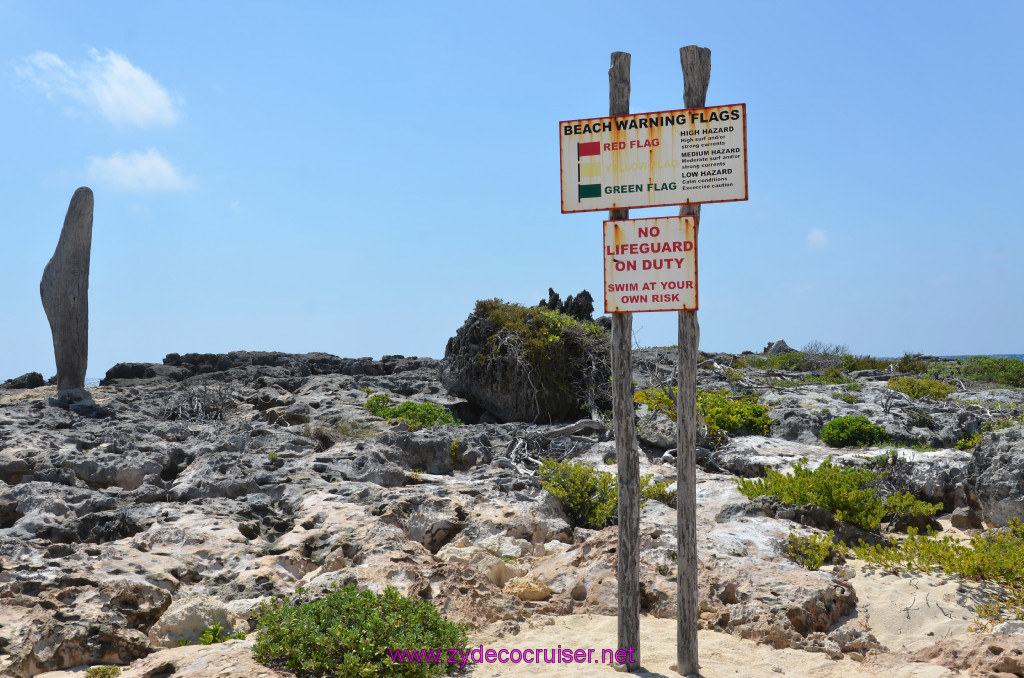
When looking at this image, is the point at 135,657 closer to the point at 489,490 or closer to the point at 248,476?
the point at 248,476

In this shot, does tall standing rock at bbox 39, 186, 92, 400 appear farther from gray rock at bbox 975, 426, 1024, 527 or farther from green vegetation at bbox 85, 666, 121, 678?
gray rock at bbox 975, 426, 1024, 527

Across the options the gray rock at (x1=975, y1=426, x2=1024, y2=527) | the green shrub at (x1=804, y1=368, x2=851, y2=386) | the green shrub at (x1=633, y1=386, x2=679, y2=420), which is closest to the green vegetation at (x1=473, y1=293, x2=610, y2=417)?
the green shrub at (x1=633, y1=386, x2=679, y2=420)

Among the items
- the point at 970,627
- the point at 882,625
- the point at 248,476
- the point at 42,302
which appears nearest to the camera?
the point at 970,627

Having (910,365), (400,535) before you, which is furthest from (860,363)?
(400,535)

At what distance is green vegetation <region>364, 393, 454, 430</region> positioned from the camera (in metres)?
14.4

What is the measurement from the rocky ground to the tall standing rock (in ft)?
17.8

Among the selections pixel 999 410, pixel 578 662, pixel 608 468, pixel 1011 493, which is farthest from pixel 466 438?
pixel 999 410

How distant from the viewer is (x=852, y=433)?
41.3 feet

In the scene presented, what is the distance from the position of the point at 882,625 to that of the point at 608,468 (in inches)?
200

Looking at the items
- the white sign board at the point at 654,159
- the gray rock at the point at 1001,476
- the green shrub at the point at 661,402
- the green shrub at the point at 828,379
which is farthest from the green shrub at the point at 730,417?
the green shrub at the point at 828,379

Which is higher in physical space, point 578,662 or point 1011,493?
point 1011,493

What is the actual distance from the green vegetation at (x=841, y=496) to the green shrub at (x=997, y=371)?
71.4ft

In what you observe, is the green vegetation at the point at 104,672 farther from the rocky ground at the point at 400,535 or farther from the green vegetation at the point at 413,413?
the green vegetation at the point at 413,413

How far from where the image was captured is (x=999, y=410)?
14.2 metres
